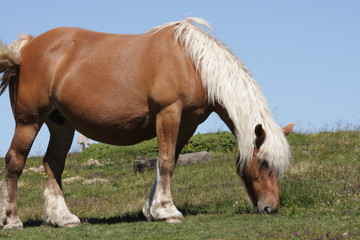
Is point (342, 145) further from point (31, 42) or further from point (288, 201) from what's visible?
point (31, 42)

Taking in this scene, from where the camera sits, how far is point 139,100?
8.38 meters

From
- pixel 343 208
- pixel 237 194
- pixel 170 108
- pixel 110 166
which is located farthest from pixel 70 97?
pixel 110 166

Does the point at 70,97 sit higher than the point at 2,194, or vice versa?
the point at 70,97

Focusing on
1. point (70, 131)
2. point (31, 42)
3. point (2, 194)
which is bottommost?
point (2, 194)

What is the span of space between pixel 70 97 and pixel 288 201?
360cm

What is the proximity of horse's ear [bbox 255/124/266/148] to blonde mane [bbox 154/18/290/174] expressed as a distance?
0.22ft

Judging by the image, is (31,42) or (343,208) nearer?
(343,208)

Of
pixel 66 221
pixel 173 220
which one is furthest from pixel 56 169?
pixel 173 220

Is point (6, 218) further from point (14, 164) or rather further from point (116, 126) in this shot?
point (116, 126)

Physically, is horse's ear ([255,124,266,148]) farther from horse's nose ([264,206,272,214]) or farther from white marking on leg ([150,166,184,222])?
white marking on leg ([150,166,184,222])

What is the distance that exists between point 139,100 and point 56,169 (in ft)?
6.55

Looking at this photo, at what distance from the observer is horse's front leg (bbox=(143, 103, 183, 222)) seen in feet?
26.6

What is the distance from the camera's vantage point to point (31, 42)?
9438 millimetres

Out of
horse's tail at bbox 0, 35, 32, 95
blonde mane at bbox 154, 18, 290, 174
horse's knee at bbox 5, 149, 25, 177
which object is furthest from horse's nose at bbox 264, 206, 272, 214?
horse's tail at bbox 0, 35, 32, 95
